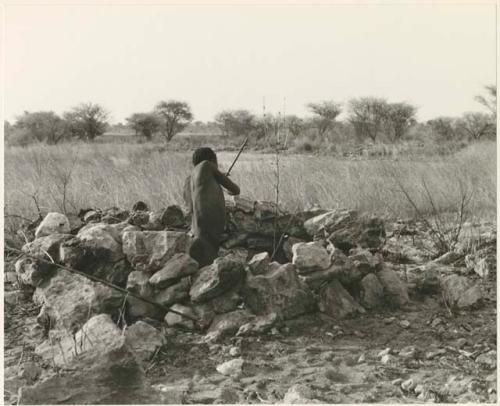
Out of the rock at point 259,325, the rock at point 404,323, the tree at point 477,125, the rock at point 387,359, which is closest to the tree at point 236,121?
the tree at point 477,125

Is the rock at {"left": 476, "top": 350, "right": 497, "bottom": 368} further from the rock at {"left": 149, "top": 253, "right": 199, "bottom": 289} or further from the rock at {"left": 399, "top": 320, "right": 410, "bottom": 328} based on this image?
the rock at {"left": 149, "top": 253, "right": 199, "bottom": 289}

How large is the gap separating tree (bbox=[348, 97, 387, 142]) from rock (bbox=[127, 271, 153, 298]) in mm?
21456

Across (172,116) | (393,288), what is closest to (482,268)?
(393,288)

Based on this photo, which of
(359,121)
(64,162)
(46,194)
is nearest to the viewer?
(46,194)

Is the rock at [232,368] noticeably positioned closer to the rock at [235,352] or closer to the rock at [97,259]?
the rock at [235,352]

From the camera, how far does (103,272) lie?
169 inches

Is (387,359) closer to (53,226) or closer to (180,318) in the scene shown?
(180,318)

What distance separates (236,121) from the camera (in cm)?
3061

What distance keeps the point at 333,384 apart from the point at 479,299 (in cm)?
164

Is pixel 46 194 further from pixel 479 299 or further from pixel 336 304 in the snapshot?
pixel 479 299

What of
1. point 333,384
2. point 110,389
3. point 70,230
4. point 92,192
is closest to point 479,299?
point 333,384

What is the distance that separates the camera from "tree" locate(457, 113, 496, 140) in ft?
67.2

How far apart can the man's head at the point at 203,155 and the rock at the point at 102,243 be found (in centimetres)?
86

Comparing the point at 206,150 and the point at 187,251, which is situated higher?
the point at 206,150
